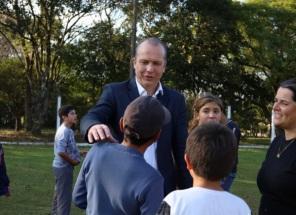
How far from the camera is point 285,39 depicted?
35.6 metres

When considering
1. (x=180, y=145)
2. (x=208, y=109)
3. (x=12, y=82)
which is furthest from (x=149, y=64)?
(x=12, y=82)

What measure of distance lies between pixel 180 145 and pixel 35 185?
9.22 meters

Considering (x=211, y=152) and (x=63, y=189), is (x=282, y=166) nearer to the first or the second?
(x=211, y=152)

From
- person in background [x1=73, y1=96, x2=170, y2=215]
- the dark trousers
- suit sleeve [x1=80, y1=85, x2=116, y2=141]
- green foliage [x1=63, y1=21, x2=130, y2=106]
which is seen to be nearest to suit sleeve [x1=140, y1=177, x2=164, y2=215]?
person in background [x1=73, y1=96, x2=170, y2=215]

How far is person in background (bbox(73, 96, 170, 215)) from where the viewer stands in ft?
8.85

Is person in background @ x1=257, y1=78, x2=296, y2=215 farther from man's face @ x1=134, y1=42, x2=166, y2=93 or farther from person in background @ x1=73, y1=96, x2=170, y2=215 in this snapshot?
person in background @ x1=73, y1=96, x2=170, y2=215

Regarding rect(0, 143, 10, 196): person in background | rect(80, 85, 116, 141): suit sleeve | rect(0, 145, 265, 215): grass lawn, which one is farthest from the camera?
rect(0, 145, 265, 215): grass lawn

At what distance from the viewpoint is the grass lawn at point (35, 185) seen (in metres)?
9.58

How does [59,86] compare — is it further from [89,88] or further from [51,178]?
[51,178]

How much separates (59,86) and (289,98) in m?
34.5

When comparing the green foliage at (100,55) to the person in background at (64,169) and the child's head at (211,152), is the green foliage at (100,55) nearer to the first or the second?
the person in background at (64,169)

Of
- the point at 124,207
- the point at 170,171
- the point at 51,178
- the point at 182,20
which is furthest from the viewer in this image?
the point at 182,20

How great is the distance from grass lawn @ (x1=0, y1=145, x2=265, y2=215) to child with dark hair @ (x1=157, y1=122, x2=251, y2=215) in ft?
22.3

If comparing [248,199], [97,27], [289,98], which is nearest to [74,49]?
[97,27]
